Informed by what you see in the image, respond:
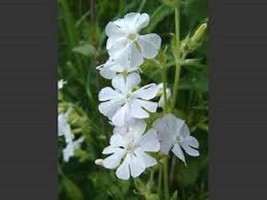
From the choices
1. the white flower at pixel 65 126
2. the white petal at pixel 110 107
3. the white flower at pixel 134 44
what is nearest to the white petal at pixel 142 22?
the white flower at pixel 134 44

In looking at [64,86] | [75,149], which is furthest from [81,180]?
[64,86]

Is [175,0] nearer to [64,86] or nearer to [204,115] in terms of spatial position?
[204,115]

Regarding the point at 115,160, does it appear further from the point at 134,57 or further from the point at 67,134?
the point at 67,134

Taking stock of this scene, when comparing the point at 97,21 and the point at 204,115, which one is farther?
the point at 97,21

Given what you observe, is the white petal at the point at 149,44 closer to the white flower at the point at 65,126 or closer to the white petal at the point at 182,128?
the white petal at the point at 182,128

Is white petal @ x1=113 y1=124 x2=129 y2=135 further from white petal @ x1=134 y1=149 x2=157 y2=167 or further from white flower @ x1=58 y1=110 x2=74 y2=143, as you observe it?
white flower @ x1=58 y1=110 x2=74 y2=143

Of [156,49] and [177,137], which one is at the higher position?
[156,49]
